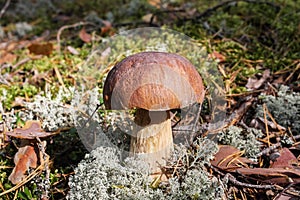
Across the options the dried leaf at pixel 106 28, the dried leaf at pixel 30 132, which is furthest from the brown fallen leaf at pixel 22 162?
the dried leaf at pixel 106 28

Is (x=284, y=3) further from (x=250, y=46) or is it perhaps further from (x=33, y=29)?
(x=33, y=29)

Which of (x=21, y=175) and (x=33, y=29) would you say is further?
(x=33, y=29)

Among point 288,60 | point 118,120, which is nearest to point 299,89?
point 288,60

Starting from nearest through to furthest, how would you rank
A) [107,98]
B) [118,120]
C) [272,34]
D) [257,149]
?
[107,98]
[257,149]
[118,120]
[272,34]

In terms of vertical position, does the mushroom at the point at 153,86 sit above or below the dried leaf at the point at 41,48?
below

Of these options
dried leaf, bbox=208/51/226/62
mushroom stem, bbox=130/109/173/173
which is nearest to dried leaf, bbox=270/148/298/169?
mushroom stem, bbox=130/109/173/173

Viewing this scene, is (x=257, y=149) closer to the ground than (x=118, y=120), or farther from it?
closer to the ground

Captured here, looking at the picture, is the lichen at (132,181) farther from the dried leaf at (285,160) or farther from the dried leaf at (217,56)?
the dried leaf at (217,56)

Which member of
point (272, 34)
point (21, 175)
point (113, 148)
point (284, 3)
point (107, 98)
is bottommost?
point (21, 175)
